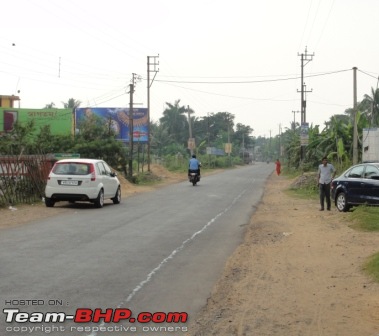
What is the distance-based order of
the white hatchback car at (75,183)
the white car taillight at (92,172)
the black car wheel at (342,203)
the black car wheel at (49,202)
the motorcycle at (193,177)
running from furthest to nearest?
the motorcycle at (193,177) → the black car wheel at (49,202) → the white car taillight at (92,172) → the white hatchback car at (75,183) → the black car wheel at (342,203)

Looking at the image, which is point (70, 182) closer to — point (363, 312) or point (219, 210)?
point (219, 210)

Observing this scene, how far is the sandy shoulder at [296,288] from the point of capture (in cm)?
564

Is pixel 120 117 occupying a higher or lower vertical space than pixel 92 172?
higher

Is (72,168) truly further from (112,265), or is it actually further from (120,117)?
(120,117)

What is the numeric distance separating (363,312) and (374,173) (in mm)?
10445

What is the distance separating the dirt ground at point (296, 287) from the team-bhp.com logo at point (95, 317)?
0.27 metres

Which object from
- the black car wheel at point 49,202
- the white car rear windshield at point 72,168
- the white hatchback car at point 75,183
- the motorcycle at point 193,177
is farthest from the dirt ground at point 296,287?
the motorcycle at point 193,177

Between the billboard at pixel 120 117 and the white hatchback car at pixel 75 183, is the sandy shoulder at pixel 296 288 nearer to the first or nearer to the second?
the white hatchback car at pixel 75 183

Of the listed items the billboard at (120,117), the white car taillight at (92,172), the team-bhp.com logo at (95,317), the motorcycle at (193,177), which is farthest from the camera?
the billboard at (120,117)

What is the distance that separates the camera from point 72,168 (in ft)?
60.3

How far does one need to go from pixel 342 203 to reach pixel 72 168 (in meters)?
8.49

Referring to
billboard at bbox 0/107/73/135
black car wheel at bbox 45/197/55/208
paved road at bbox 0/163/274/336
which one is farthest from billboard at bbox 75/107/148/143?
paved road at bbox 0/163/274/336

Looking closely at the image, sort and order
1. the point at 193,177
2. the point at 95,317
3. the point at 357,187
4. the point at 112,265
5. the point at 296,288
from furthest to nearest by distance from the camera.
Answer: the point at 193,177
the point at 357,187
the point at 112,265
the point at 296,288
the point at 95,317

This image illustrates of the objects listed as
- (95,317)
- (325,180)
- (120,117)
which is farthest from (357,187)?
(120,117)
